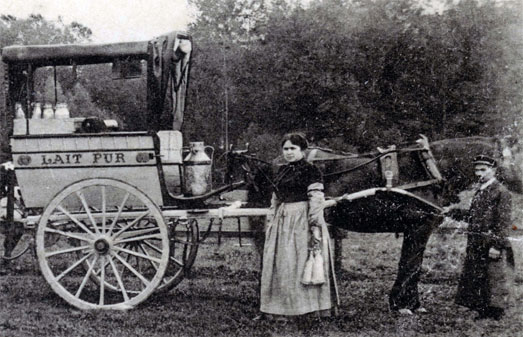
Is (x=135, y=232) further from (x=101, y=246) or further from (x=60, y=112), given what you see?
(x=60, y=112)

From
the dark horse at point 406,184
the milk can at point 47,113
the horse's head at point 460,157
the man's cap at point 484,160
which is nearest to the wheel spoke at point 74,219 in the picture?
the milk can at point 47,113

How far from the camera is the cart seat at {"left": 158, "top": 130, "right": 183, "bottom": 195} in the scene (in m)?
6.37

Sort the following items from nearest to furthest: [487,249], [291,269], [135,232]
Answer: [291,269] → [487,249] → [135,232]

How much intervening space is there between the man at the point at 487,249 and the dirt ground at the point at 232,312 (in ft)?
0.65

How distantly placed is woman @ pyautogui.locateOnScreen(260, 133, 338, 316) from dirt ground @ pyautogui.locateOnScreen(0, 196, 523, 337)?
23cm

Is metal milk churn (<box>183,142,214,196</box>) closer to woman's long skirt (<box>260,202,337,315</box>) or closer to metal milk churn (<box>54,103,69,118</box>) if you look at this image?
woman's long skirt (<box>260,202,337,315</box>)

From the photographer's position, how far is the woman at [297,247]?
5262mm

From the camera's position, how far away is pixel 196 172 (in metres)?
6.36

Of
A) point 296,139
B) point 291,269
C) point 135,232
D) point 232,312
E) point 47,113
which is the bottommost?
point 232,312

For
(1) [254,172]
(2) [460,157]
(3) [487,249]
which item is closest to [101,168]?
(1) [254,172]

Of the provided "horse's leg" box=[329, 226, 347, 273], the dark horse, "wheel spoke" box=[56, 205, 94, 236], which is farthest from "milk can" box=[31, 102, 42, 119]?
"horse's leg" box=[329, 226, 347, 273]

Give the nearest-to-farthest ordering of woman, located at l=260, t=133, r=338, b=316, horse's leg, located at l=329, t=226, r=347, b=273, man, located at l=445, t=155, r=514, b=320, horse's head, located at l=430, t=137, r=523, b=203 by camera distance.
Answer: woman, located at l=260, t=133, r=338, b=316
man, located at l=445, t=155, r=514, b=320
horse's head, located at l=430, t=137, r=523, b=203
horse's leg, located at l=329, t=226, r=347, b=273

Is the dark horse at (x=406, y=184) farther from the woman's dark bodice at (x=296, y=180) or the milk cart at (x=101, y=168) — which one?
the milk cart at (x=101, y=168)

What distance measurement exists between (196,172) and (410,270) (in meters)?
2.43
